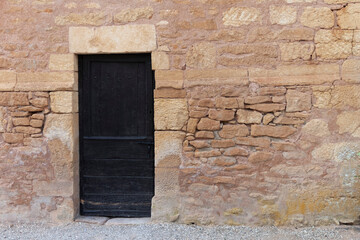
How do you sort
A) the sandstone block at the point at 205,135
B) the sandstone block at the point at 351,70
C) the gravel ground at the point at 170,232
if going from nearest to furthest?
the gravel ground at the point at 170,232
the sandstone block at the point at 351,70
the sandstone block at the point at 205,135

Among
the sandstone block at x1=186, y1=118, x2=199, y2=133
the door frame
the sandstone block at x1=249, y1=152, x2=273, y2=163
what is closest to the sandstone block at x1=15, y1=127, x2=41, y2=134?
the door frame

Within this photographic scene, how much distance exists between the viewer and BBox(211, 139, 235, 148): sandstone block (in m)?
3.49

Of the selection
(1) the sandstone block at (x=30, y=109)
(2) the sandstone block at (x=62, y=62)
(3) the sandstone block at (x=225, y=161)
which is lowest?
(3) the sandstone block at (x=225, y=161)

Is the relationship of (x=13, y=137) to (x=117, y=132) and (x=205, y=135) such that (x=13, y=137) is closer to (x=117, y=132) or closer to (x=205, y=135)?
(x=117, y=132)

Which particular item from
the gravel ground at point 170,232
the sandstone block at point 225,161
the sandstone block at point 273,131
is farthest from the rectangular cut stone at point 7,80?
the sandstone block at point 273,131

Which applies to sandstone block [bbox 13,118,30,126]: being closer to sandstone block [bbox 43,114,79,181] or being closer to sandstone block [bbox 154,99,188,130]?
sandstone block [bbox 43,114,79,181]

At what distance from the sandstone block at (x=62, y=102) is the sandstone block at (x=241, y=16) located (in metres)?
1.72

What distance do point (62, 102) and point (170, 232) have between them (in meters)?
1.66

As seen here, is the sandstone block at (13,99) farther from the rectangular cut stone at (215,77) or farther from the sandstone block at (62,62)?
the rectangular cut stone at (215,77)

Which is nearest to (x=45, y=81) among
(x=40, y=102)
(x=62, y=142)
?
(x=40, y=102)

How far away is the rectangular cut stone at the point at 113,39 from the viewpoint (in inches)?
138

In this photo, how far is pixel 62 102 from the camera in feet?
11.8

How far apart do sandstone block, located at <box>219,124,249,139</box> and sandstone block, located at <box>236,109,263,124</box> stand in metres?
0.06

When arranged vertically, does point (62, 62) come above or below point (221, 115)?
above
